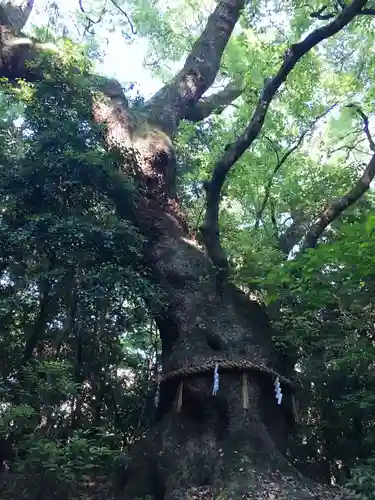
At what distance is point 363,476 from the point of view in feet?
13.3

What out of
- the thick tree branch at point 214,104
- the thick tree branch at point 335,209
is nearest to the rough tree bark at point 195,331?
the thick tree branch at point 214,104

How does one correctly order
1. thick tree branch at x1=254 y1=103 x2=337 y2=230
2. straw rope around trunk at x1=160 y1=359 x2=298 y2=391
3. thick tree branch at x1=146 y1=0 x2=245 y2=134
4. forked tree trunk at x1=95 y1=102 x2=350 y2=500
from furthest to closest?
thick tree branch at x1=254 y1=103 x2=337 y2=230
thick tree branch at x1=146 y1=0 x2=245 y2=134
straw rope around trunk at x1=160 y1=359 x2=298 y2=391
forked tree trunk at x1=95 y1=102 x2=350 y2=500

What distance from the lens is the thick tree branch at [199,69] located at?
10.3 meters

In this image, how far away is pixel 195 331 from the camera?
6738 mm

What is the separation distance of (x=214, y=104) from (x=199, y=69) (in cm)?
154

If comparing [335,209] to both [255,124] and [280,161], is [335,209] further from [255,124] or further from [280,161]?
[280,161]

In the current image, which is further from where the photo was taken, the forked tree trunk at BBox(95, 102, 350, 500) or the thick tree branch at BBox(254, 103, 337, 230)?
the thick tree branch at BBox(254, 103, 337, 230)

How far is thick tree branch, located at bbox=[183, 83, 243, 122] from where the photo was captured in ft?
37.4

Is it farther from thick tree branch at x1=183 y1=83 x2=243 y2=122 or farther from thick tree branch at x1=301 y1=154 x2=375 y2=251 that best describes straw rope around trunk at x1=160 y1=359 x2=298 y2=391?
thick tree branch at x1=183 y1=83 x2=243 y2=122

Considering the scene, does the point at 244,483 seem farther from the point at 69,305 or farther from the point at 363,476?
the point at 69,305

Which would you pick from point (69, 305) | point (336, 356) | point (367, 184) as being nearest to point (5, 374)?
point (69, 305)

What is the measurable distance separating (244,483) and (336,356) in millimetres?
2581

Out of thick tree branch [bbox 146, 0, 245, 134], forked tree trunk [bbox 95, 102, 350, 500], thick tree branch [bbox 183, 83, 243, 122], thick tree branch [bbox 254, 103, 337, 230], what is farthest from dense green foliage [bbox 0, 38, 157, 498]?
thick tree branch [bbox 254, 103, 337, 230]

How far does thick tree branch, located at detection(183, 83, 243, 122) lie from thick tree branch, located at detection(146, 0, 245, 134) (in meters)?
0.49
